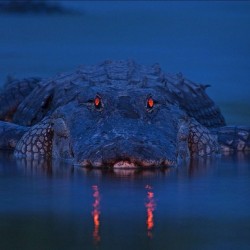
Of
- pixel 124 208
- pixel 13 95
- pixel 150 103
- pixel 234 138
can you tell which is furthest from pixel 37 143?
pixel 124 208

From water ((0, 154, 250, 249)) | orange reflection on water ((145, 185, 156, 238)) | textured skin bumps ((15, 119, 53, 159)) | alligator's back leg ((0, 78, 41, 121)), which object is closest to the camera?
water ((0, 154, 250, 249))

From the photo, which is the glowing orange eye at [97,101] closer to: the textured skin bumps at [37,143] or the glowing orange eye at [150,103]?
the glowing orange eye at [150,103]

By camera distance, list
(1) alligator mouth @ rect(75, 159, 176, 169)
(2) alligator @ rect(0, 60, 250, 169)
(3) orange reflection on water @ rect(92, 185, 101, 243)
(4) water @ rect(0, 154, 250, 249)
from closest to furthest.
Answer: (4) water @ rect(0, 154, 250, 249) → (3) orange reflection on water @ rect(92, 185, 101, 243) → (1) alligator mouth @ rect(75, 159, 176, 169) → (2) alligator @ rect(0, 60, 250, 169)

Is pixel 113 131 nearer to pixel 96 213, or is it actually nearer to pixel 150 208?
pixel 150 208

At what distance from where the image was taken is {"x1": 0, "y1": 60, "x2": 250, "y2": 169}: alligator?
43.7 feet

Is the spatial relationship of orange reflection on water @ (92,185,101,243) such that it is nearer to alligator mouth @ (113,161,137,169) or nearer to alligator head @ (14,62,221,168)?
alligator mouth @ (113,161,137,169)

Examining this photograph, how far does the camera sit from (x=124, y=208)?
9477 millimetres

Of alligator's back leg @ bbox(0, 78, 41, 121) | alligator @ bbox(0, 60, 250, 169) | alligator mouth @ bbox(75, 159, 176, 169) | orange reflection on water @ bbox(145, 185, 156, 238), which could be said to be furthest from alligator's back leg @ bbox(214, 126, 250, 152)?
orange reflection on water @ bbox(145, 185, 156, 238)

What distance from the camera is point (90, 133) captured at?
550 inches

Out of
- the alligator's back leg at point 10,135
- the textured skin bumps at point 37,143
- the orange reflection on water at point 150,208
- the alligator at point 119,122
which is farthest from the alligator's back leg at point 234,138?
the orange reflection on water at point 150,208

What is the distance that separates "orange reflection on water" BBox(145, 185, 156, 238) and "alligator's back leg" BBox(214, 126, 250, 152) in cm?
536

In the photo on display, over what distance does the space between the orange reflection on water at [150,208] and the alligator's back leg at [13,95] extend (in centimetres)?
984

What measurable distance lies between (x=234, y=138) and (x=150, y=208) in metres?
7.08

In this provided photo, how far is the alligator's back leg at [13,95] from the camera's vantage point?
67.9ft
